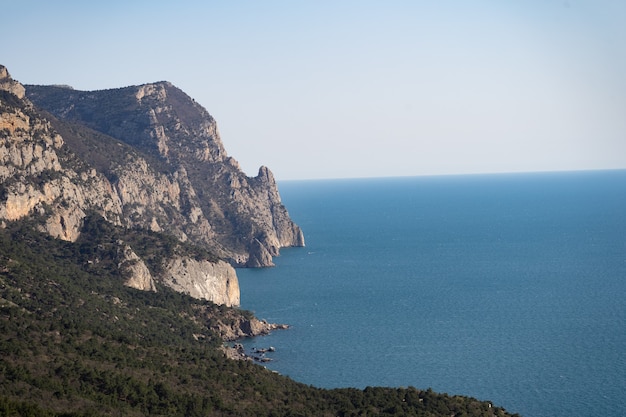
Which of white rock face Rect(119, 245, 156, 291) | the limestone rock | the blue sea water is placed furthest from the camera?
the limestone rock

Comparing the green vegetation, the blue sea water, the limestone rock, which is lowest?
the blue sea water

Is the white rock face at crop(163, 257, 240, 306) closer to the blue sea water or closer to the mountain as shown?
the mountain

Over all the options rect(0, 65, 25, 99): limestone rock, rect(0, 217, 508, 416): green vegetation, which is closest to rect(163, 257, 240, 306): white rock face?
rect(0, 217, 508, 416): green vegetation

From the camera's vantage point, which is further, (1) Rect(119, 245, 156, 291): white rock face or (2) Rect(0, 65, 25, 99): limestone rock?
(2) Rect(0, 65, 25, 99): limestone rock

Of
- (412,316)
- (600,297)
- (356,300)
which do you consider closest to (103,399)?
(412,316)

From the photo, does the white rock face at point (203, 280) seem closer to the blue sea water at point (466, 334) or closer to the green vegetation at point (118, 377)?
the blue sea water at point (466, 334)

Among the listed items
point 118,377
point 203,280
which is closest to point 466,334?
point 203,280
